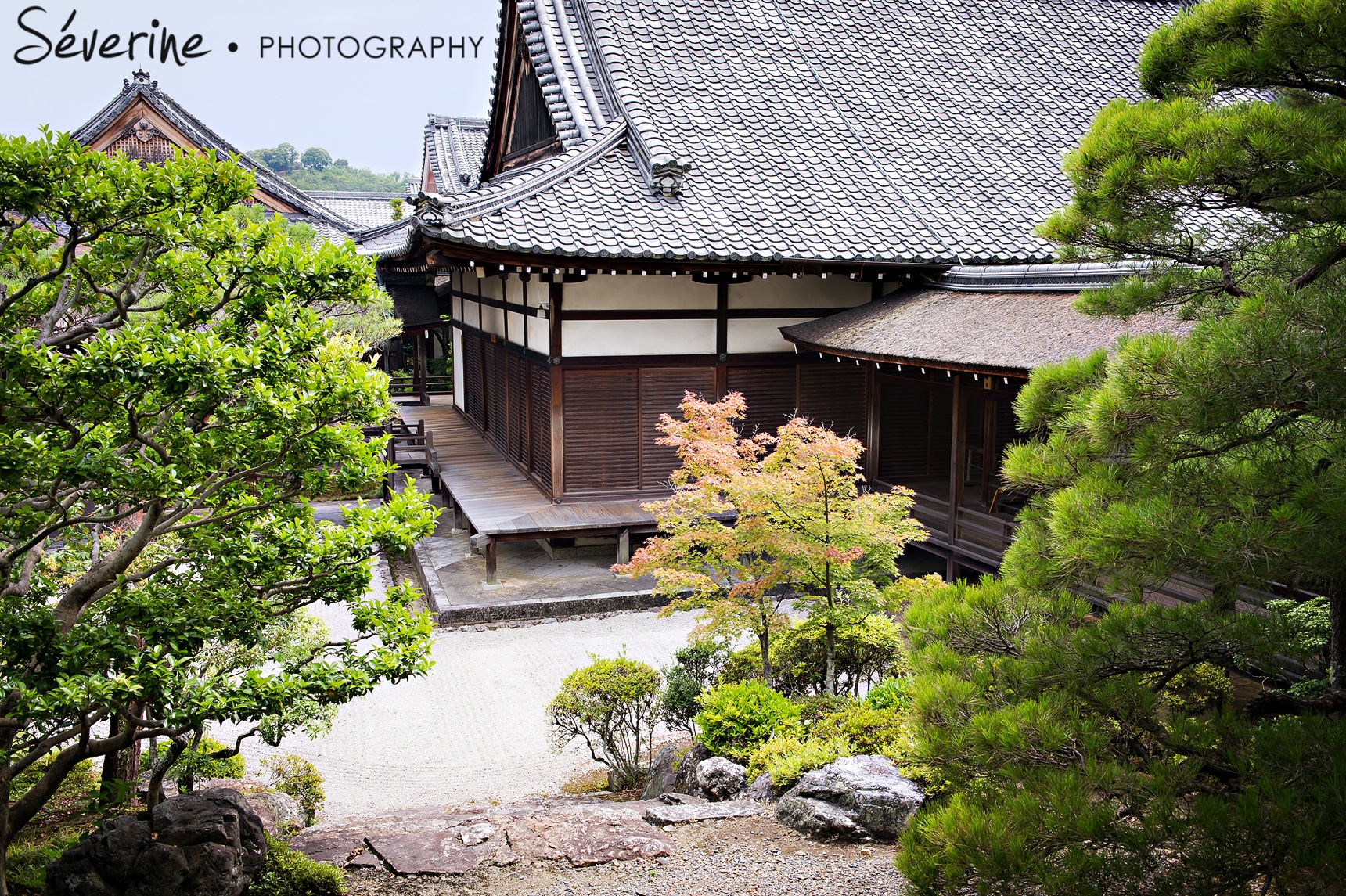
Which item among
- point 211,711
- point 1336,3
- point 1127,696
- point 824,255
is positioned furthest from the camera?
point 824,255

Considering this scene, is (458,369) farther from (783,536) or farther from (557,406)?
(783,536)

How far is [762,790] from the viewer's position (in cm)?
721

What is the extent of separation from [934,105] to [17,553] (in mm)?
16156

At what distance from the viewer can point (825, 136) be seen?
53.3ft

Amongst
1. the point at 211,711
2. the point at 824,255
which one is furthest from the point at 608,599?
the point at 211,711

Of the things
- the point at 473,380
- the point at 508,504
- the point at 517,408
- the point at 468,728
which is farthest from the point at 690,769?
the point at 473,380

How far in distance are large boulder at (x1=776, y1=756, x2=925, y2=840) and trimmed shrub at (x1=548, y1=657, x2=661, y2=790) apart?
1951 millimetres

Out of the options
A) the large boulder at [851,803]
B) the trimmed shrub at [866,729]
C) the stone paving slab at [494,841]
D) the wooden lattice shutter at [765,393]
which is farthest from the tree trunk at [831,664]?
the wooden lattice shutter at [765,393]

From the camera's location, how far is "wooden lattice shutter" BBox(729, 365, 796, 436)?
14.7 m

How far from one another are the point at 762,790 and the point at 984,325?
646 cm

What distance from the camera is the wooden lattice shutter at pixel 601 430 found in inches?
553

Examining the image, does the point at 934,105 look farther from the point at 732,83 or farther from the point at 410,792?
the point at 410,792

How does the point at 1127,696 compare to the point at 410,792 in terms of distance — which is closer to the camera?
the point at 1127,696

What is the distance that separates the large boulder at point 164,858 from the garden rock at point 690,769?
3.21 metres
